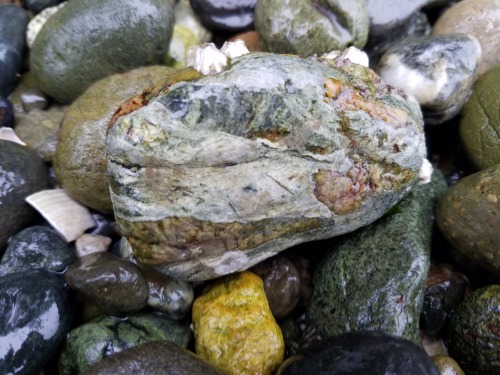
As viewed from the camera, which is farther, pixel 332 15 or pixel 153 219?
pixel 332 15

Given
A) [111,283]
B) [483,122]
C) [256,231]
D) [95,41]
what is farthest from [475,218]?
[95,41]

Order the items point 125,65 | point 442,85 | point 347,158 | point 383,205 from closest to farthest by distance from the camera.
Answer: point 347,158 → point 383,205 → point 442,85 → point 125,65

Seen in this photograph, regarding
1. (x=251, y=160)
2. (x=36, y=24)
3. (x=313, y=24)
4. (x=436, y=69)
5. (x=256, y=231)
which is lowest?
(x=256, y=231)

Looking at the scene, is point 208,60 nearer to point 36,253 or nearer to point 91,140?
point 91,140

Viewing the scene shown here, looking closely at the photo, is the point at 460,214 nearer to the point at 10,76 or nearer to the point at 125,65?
the point at 125,65

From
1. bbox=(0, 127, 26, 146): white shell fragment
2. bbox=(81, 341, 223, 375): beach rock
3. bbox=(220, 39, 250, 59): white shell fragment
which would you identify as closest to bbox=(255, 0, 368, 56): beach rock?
bbox=(220, 39, 250, 59): white shell fragment

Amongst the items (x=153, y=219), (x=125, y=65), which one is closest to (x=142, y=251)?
(x=153, y=219)
